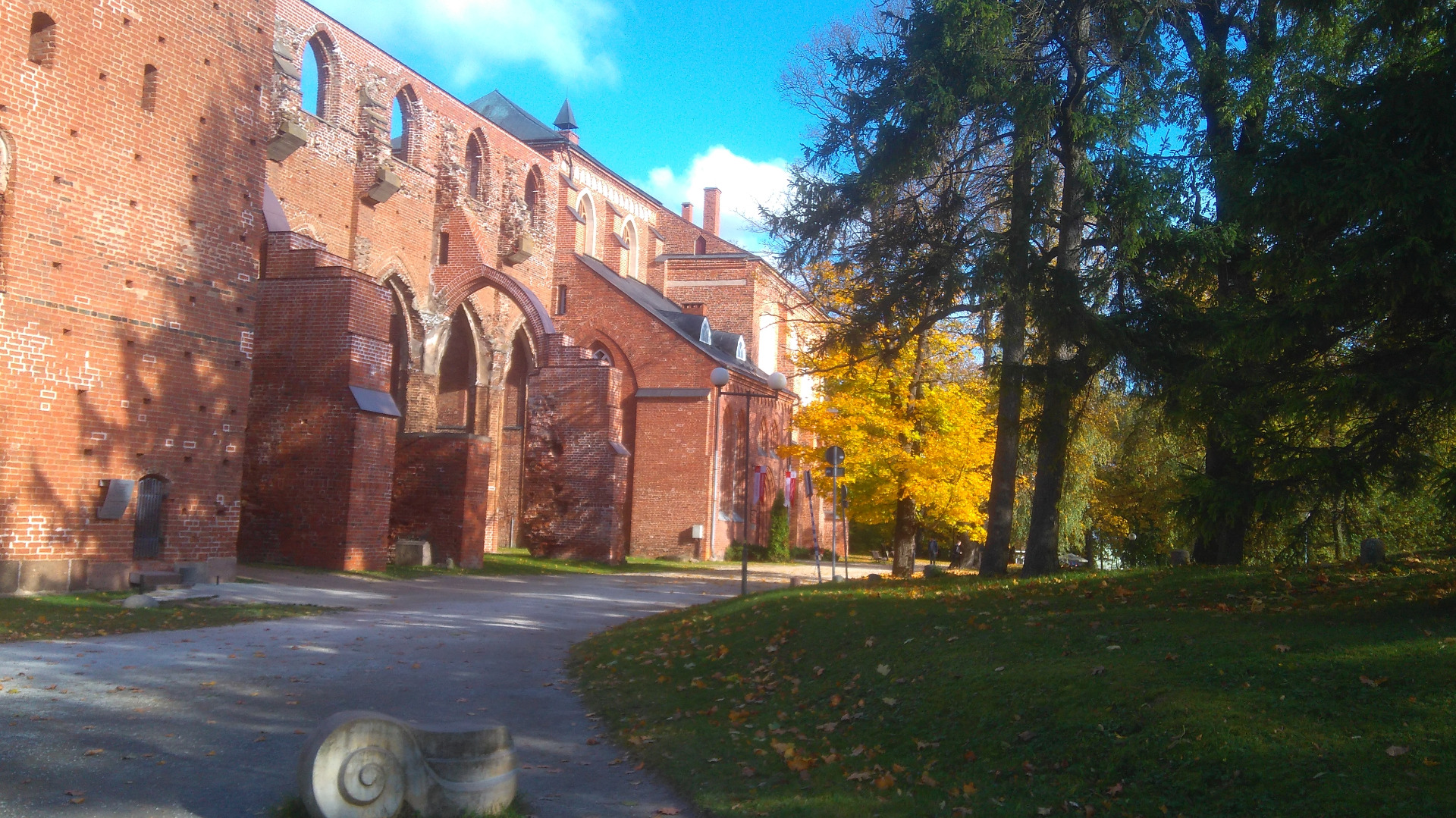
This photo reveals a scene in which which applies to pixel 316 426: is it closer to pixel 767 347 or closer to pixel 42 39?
pixel 42 39

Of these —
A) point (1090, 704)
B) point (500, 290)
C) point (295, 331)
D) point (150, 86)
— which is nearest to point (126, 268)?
point (150, 86)

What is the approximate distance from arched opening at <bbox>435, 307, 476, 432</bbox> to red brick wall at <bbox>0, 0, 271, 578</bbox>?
671 inches

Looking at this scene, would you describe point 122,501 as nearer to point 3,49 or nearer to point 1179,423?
point 3,49

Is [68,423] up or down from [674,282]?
down

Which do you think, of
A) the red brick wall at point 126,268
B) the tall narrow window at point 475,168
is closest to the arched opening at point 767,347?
the tall narrow window at point 475,168

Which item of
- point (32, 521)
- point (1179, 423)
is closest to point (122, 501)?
point (32, 521)

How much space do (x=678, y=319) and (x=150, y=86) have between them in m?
26.6

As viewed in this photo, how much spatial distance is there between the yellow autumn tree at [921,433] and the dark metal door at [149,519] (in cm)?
1249

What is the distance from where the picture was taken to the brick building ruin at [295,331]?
14.4 metres

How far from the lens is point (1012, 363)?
37.2 feet

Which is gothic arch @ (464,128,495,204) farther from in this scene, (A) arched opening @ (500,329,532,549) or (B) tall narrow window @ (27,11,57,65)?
(B) tall narrow window @ (27,11,57,65)

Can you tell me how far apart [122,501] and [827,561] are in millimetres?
27824

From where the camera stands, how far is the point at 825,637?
940cm

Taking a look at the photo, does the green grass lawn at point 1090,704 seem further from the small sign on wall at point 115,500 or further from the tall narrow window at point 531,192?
the tall narrow window at point 531,192
